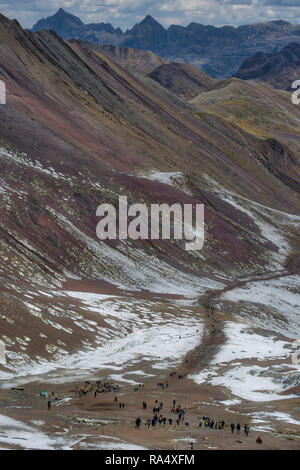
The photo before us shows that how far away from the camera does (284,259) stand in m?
134

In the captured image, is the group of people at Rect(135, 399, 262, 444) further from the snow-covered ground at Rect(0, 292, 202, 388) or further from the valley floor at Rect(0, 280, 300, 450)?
the snow-covered ground at Rect(0, 292, 202, 388)

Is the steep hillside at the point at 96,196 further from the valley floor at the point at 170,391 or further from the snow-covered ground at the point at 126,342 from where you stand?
the valley floor at the point at 170,391

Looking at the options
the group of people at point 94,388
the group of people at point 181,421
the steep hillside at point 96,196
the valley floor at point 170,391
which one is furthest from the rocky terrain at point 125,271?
the group of people at point 94,388

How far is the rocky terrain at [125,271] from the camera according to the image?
160 feet

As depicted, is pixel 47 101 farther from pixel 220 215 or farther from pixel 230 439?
pixel 230 439

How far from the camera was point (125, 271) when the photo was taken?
101875 millimetres

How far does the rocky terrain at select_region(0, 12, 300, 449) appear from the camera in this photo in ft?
160

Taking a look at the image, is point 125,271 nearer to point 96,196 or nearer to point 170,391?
point 96,196

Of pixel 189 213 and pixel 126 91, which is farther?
pixel 126 91

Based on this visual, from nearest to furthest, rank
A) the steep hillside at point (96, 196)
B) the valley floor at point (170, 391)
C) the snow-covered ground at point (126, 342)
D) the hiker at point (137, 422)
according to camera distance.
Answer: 1. the valley floor at point (170, 391)
2. the hiker at point (137, 422)
3. the snow-covered ground at point (126, 342)
4. the steep hillside at point (96, 196)

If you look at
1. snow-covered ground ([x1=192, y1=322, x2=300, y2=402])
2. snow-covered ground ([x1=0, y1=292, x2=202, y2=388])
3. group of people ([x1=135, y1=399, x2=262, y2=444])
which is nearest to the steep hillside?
snow-covered ground ([x1=0, y1=292, x2=202, y2=388])

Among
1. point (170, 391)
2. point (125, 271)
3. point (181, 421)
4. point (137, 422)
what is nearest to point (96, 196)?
point (125, 271)

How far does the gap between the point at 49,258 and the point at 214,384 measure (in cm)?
4112
